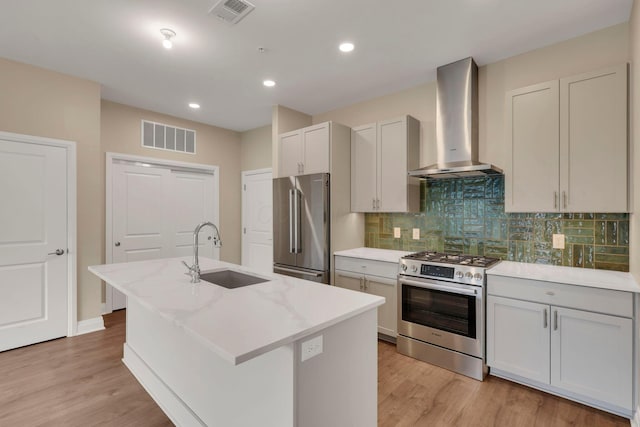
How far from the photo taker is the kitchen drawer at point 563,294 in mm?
1998

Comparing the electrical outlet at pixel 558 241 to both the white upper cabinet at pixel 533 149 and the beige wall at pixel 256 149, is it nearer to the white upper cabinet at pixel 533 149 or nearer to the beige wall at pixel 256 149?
the white upper cabinet at pixel 533 149

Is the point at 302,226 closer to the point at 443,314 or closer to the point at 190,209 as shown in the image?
the point at 443,314

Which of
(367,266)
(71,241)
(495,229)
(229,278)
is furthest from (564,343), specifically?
(71,241)

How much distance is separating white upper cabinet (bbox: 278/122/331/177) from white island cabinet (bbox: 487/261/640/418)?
214 cm

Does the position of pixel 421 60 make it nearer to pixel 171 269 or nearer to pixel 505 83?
pixel 505 83

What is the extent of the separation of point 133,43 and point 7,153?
1.73 m

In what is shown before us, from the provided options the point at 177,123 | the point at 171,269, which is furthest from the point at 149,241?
→ the point at 171,269

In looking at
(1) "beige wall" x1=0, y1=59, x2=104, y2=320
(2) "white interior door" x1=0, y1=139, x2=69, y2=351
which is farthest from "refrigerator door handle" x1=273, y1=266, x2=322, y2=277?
(2) "white interior door" x1=0, y1=139, x2=69, y2=351

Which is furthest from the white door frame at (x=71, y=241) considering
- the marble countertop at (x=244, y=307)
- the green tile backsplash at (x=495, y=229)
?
the green tile backsplash at (x=495, y=229)

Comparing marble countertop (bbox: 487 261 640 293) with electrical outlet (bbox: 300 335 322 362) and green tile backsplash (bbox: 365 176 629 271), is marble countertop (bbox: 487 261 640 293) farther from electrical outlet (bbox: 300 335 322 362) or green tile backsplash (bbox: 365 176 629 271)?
electrical outlet (bbox: 300 335 322 362)

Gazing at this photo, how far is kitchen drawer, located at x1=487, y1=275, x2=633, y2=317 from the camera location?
2.00 metres

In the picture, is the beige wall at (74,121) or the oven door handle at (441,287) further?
the beige wall at (74,121)

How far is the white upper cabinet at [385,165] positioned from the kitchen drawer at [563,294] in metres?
1.20

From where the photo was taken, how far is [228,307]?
5.01 ft
